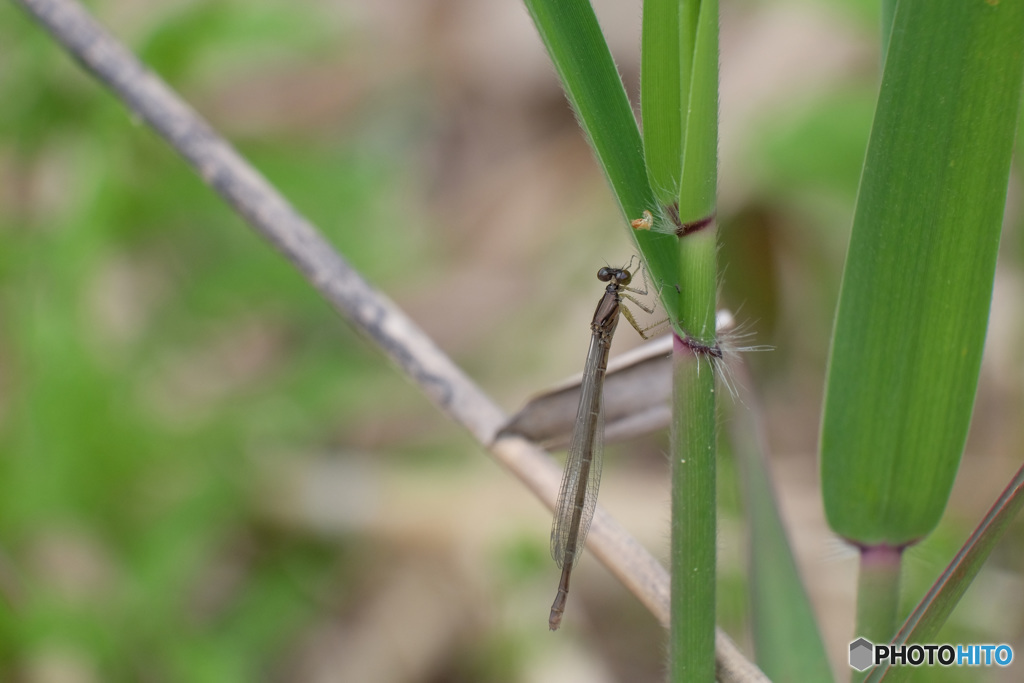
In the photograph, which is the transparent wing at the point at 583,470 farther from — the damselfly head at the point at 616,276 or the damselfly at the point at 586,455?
the damselfly head at the point at 616,276

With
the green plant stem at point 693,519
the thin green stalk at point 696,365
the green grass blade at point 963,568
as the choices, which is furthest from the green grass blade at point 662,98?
the green grass blade at point 963,568

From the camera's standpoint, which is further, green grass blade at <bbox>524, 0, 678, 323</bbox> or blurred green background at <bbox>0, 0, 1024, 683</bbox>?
blurred green background at <bbox>0, 0, 1024, 683</bbox>

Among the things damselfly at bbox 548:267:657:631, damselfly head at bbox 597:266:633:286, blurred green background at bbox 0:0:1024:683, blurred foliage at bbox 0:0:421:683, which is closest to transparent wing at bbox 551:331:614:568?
damselfly at bbox 548:267:657:631

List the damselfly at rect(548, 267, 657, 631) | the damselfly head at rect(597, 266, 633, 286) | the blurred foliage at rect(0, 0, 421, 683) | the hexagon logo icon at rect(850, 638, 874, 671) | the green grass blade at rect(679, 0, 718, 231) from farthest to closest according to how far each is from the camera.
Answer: the blurred foliage at rect(0, 0, 421, 683)
the damselfly head at rect(597, 266, 633, 286)
the damselfly at rect(548, 267, 657, 631)
the hexagon logo icon at rect(850, 638, 874, 671)
the green grass blade at rect(679, 0, 718, 231)

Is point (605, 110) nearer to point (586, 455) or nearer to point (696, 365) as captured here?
point (696, 365)

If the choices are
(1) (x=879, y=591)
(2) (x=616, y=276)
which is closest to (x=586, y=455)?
(2) (x=616, y=276)

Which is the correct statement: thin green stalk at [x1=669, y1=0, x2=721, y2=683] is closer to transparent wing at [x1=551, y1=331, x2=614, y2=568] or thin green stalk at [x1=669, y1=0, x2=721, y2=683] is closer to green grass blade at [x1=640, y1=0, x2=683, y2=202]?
green grass blade at [x1=640, y1=0, x2=683, y2=202]
